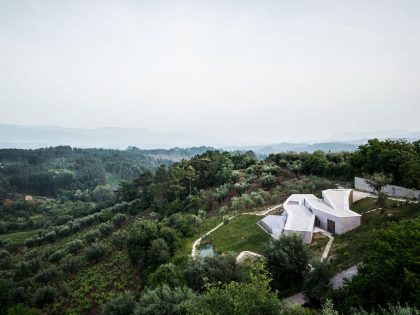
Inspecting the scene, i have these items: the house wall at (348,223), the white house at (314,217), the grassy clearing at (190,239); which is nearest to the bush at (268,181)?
the grassy clearing at (190,239)

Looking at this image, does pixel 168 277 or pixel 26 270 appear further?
pixel 26 270

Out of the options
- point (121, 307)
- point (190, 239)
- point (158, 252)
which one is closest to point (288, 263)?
point (121, 307)

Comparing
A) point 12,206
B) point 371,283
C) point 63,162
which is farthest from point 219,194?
point 63,162

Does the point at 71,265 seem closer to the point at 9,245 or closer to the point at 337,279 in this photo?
the point at 337,279

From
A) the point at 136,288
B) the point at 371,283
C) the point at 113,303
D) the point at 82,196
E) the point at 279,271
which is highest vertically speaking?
the point at 371,283

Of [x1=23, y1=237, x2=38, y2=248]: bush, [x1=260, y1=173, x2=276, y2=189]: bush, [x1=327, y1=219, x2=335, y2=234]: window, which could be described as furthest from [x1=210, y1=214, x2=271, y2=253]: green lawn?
[x1=23, y1=237, x2=38, y2=248]: bush

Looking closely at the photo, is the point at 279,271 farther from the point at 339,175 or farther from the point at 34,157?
the point at 34,157

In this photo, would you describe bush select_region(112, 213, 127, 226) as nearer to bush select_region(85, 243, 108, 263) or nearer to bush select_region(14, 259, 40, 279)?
bush select_region(14, 259, 40, 279)
